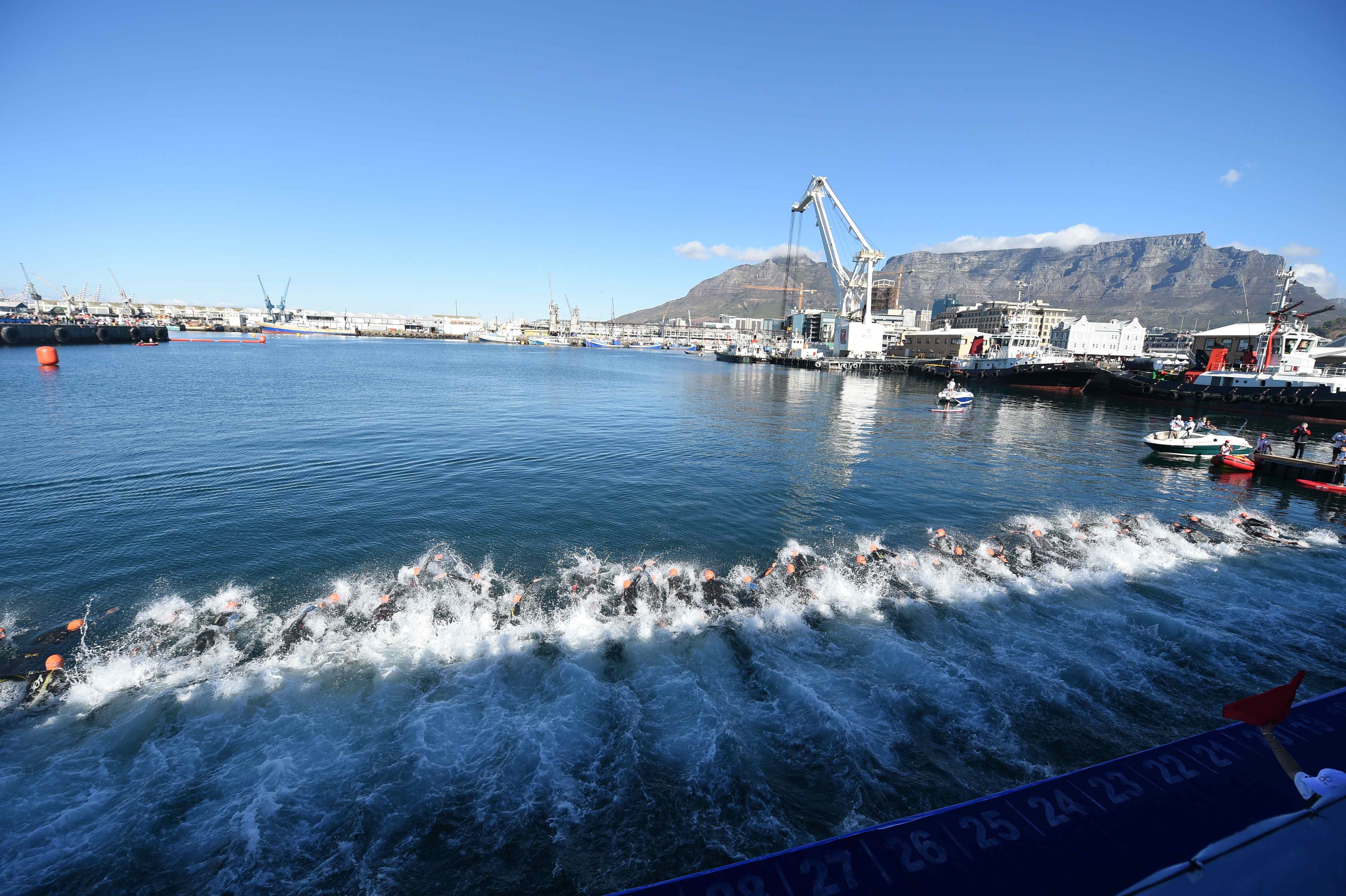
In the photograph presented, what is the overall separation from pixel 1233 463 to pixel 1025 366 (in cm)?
6317

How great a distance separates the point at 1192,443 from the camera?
32438 millimetres

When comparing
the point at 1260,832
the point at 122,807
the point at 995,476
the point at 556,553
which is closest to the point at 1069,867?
the point at 1260,832

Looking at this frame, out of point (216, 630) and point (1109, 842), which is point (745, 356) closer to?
point (216, 630)

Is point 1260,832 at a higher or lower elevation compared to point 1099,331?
lower

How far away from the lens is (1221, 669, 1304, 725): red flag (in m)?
3.97

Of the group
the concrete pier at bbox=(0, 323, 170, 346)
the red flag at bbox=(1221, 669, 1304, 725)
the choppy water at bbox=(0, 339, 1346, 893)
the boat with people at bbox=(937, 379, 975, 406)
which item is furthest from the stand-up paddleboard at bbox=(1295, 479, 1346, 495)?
the concrete pier at bbox=(0, 323, 170, 346)

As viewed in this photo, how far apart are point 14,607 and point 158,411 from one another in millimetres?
34536

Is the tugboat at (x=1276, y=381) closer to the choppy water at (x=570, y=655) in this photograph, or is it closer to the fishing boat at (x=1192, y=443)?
the fishing boat at (x=1192, y=443)

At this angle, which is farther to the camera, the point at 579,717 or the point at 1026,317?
the point at 1026,317

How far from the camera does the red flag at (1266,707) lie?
397cm

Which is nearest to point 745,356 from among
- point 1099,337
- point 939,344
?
point 939,344

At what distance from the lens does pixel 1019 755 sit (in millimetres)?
8859

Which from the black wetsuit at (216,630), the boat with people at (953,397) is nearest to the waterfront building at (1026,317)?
the boat with people at (953,397)

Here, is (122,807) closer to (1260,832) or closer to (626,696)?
(626,696)
